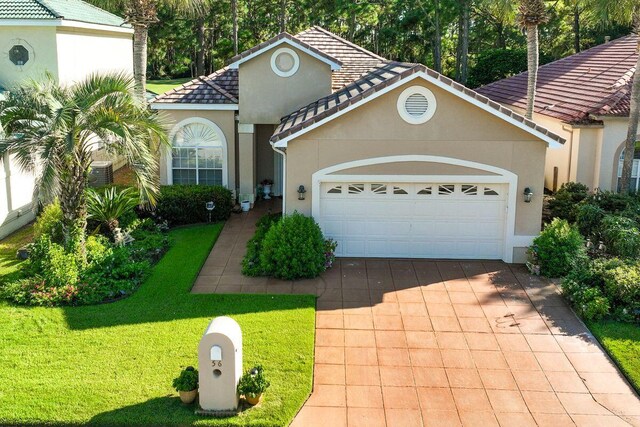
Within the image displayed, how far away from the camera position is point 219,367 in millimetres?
10258

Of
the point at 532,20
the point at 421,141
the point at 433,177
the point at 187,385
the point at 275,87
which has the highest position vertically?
the point at 532,20

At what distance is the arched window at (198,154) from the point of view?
22031 mm

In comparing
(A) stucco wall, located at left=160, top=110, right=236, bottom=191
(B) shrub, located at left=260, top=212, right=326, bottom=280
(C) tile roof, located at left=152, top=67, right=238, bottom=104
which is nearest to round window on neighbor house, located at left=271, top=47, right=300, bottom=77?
(C) tile roof, located at left=152, top=67, right=238, bottom=104

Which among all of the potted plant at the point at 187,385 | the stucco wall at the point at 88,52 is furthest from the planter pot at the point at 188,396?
the stucco wall at the point at 88,52

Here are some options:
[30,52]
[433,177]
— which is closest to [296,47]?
[433,177]

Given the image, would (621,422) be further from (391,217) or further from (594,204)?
(594,204)

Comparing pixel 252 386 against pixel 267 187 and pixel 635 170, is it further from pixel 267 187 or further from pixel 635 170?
pixel 635 170

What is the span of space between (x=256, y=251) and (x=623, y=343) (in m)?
8.65

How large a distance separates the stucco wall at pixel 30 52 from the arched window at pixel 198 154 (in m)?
6.40

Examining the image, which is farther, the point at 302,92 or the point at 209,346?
the point at 302,92

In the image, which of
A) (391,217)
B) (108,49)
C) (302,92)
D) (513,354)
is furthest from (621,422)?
(108,49)

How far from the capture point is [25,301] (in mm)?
14391

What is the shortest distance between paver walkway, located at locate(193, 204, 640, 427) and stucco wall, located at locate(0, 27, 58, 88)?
483 inches

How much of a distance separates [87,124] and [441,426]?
9.69 meters
